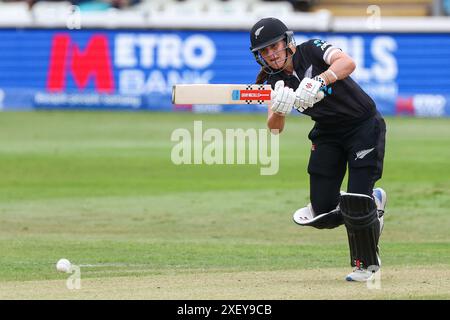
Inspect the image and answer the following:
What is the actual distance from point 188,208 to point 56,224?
6.34 ft

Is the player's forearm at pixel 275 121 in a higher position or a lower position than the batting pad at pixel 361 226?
higher

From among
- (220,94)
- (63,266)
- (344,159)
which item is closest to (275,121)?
(344,159)

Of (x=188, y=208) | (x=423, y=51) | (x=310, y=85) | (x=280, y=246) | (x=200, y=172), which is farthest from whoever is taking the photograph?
(x=423, y=51)

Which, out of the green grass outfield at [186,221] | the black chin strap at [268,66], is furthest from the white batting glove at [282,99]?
the green grass outfield at [186,221]

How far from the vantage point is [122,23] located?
26516 mm

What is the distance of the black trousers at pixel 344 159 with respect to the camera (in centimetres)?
866

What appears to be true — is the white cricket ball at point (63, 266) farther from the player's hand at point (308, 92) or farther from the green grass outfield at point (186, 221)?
the player's hand at point (308, 92)

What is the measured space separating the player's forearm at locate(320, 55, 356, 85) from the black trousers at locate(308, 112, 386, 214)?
0.49 m

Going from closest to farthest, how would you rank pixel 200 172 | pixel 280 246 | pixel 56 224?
pixel 280 246 → pixel 56 224 → pixel 200 172
